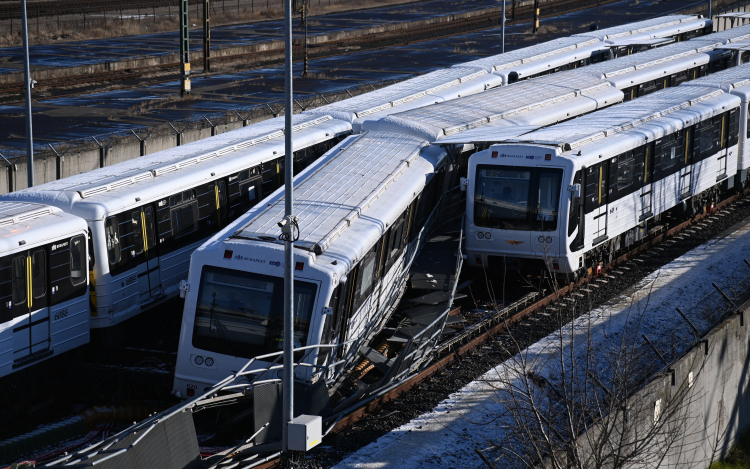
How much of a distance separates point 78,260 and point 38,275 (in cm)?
96

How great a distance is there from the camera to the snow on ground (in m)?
14.0

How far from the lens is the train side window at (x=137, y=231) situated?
17609 mm

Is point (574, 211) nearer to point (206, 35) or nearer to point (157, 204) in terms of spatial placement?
point (157, 204)

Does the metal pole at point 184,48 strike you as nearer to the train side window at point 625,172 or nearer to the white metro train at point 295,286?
the train side window at point 625,172

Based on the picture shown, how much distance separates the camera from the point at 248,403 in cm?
1484

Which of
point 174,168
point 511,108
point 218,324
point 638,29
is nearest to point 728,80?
point 511,108

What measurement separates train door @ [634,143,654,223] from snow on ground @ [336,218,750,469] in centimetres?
145

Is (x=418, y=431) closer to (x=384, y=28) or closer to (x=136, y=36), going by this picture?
(x=136, y=36)

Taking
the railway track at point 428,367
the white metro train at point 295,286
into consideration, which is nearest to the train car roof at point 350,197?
the white metro train at point 295,286

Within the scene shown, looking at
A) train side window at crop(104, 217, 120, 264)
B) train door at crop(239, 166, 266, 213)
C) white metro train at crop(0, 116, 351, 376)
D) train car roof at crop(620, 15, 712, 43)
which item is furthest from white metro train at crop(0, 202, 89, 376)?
train car roof at crop(620, 15, 712, 43)

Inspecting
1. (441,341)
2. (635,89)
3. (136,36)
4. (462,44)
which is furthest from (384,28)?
(441,341)

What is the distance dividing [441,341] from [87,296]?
6596 mm

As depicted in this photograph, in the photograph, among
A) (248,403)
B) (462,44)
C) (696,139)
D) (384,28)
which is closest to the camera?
(248,403)

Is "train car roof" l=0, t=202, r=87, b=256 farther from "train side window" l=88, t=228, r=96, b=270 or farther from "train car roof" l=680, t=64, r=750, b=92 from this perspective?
"train car roof" l=680, t=64, r=750, b=92
